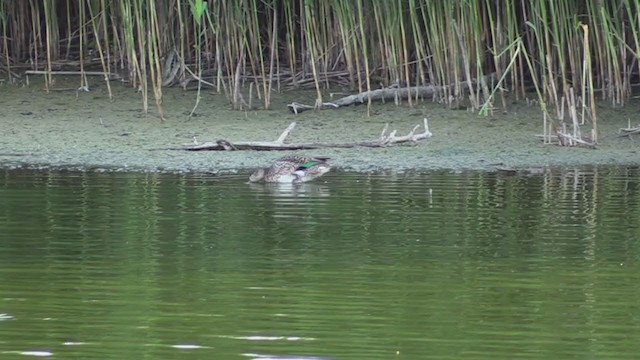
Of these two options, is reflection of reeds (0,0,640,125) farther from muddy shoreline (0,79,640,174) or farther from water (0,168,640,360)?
water (0,168,640,360)

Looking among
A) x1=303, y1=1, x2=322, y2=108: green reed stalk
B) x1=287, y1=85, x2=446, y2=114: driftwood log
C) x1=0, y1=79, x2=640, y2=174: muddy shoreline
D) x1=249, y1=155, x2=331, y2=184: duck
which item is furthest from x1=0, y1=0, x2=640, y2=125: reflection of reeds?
x1=249, y1=155, x2=331, y2=184: duck

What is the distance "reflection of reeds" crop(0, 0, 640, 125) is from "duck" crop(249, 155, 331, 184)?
80.6 inches

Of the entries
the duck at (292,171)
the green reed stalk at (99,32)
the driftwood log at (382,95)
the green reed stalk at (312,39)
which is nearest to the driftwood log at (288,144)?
the duck at (292,171)

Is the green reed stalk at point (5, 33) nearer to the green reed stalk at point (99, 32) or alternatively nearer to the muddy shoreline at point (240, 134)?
the muddy shoreline at point (240, 134)

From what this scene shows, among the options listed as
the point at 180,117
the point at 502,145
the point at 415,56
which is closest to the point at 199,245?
the point at 502,145

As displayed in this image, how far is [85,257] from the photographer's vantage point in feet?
22.0

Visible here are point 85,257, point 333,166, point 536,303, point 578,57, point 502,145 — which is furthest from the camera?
point 578,57

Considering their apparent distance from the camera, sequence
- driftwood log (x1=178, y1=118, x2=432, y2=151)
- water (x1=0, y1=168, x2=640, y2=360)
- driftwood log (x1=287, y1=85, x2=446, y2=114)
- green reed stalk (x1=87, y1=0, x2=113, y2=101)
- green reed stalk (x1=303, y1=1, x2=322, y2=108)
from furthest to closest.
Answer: green reed stalk (x1=87, y1=0, x2=113, y2=101)
driftwood log (x1=287, y1=85, x2=446, y2=114)
green reed stalk (x1=303, y1=1, x2=322, y2=108)
driftwood log (x1=178, y1=118, x2=432, y2=151)
water (x1=0, y1=168, x2=640, y2=360)

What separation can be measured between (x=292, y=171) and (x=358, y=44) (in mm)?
4621

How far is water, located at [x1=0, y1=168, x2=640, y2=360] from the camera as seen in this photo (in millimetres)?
5000

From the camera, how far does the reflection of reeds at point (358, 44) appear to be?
13.0 metres

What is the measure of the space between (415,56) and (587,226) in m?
6.99

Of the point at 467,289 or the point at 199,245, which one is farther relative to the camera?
the point at 199,245

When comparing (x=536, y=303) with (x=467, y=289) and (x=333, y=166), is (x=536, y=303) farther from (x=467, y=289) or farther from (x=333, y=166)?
(x=333, y=166)
